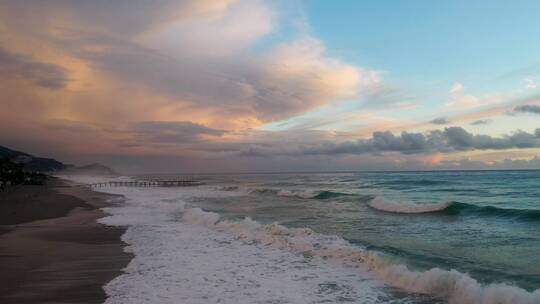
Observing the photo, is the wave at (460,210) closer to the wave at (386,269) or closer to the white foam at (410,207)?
the white foam at (410,207)

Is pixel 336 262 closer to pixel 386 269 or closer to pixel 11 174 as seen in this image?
pixel 386 269

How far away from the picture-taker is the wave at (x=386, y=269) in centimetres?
725

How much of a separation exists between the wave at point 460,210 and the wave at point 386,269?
1200 centimetres

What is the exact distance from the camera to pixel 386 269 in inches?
373

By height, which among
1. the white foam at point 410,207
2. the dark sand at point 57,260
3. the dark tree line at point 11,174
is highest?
the dark tree line at point 11,174

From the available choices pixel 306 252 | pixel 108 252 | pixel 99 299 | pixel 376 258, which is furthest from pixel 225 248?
pixel 99 299

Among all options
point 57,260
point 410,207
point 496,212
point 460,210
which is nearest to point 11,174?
point 57,260

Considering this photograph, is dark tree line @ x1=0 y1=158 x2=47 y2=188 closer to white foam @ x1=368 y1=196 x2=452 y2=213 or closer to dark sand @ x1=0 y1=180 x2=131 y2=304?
dark sand @ x1=0 y1=180 x2=131 y2=304

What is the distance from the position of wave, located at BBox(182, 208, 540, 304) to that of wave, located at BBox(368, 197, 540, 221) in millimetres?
12000

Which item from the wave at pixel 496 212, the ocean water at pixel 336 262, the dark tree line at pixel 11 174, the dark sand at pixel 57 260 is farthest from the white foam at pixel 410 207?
the dark tree line at pixel 11 174

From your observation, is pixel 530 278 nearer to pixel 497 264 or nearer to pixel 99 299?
pixel 497 264

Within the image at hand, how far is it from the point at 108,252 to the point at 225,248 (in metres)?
3.79

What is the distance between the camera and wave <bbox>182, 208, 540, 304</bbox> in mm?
7246

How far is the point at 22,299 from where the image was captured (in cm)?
720
